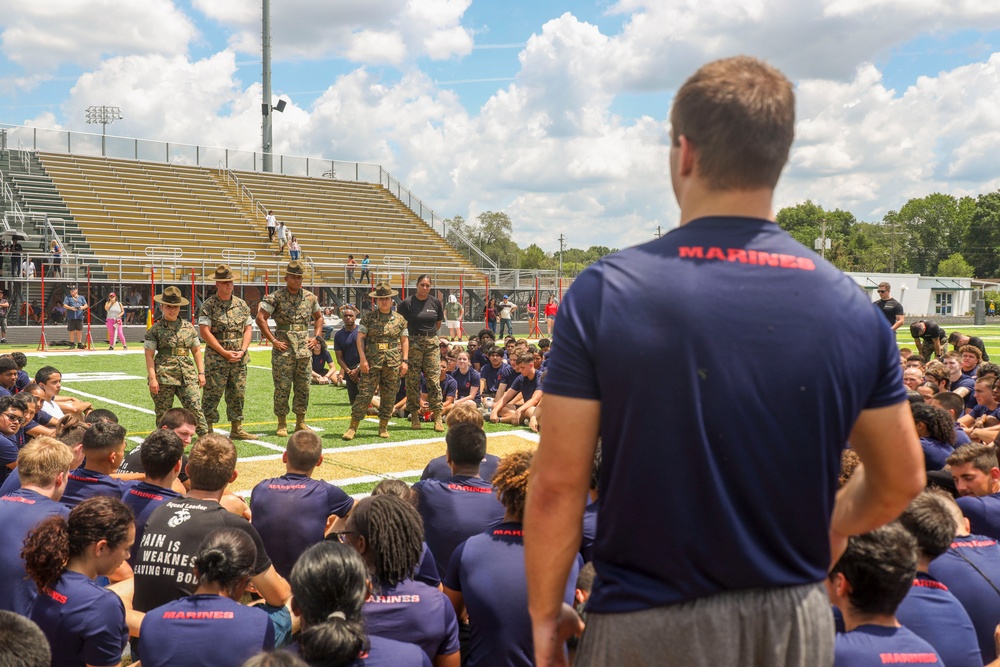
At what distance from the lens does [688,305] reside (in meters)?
1.70

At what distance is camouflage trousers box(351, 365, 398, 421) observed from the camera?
11703 mm

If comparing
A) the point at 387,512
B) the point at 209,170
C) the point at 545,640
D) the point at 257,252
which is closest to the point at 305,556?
the point at 387,512

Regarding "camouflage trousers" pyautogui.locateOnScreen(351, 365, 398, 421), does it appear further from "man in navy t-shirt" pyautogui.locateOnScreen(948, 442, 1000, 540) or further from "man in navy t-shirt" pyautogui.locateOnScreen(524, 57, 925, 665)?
"man in navy t-shirt" pyautogui.locateOnScreen(524, 57, 925, 665)

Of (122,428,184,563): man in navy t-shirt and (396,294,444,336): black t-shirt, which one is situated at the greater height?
(396,294,444,336): black t-shirt

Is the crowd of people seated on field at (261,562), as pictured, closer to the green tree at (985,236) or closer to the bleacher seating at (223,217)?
the bleacher seating at (223,217)

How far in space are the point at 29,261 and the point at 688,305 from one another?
3156 cm

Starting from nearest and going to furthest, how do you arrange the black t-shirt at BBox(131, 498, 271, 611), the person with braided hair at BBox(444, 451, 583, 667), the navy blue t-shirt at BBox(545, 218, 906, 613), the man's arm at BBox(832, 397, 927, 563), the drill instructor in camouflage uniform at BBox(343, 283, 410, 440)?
the navy blue t-shirt at BBox(545, 218, 906, 613)
the man's arm at BBox(832, 397, 927, 563)
the person with braided hair at BBox(444, 451, 583, 667)
the black t-shirt at BBox(131, 498, 271, 611)
the drill instructor in camouflage uniform at BBox(343, 283, 410, 440)

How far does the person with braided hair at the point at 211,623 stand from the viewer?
132 inches

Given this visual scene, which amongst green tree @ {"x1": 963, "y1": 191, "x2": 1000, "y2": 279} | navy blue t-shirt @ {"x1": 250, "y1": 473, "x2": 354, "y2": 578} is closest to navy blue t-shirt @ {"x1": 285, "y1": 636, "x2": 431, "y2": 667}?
navy blue t-shirt @ {"x1": 250, "y1": 473, "x2": 354, "y2": 578}

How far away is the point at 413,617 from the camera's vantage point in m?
3.54

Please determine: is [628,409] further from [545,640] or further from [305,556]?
[305,556]

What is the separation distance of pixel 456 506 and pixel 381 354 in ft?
22.0

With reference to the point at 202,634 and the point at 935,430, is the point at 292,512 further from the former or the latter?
the point at 935,430

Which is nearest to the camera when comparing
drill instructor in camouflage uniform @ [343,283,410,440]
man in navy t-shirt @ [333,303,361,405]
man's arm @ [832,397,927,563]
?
man's arm @ [832,397,927,563]
